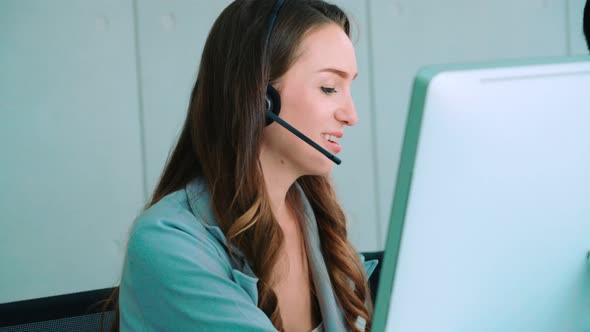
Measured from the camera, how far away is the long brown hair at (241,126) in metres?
1.25

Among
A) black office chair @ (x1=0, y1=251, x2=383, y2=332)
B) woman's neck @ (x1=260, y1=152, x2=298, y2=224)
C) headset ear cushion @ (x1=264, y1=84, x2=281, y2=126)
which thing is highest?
headset ear cushion @ (x1=264, y1=84, x2=281, y2=126)

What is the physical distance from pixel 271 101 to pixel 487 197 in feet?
2.10

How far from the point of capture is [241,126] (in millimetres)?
1249

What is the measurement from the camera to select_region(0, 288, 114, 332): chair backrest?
3.93ft

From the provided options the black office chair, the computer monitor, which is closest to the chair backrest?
the black office chair

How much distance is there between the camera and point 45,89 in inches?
90.8

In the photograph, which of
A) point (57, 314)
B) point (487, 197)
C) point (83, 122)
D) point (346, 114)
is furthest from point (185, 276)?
point (83, 122)

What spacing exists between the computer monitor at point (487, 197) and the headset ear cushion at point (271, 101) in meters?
0.62

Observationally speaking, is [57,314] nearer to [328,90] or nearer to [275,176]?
[275,176]

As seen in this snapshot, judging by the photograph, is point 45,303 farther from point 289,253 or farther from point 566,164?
point 566,164

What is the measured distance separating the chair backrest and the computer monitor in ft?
2.29

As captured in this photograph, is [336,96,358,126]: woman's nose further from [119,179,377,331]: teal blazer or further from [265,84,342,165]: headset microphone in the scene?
[119,179,377,331]: teal blazer

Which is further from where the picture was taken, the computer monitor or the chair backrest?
the chair backrest

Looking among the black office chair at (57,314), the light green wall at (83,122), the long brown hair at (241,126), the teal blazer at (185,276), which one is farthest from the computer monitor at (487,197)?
the light green wall at (83,122)
